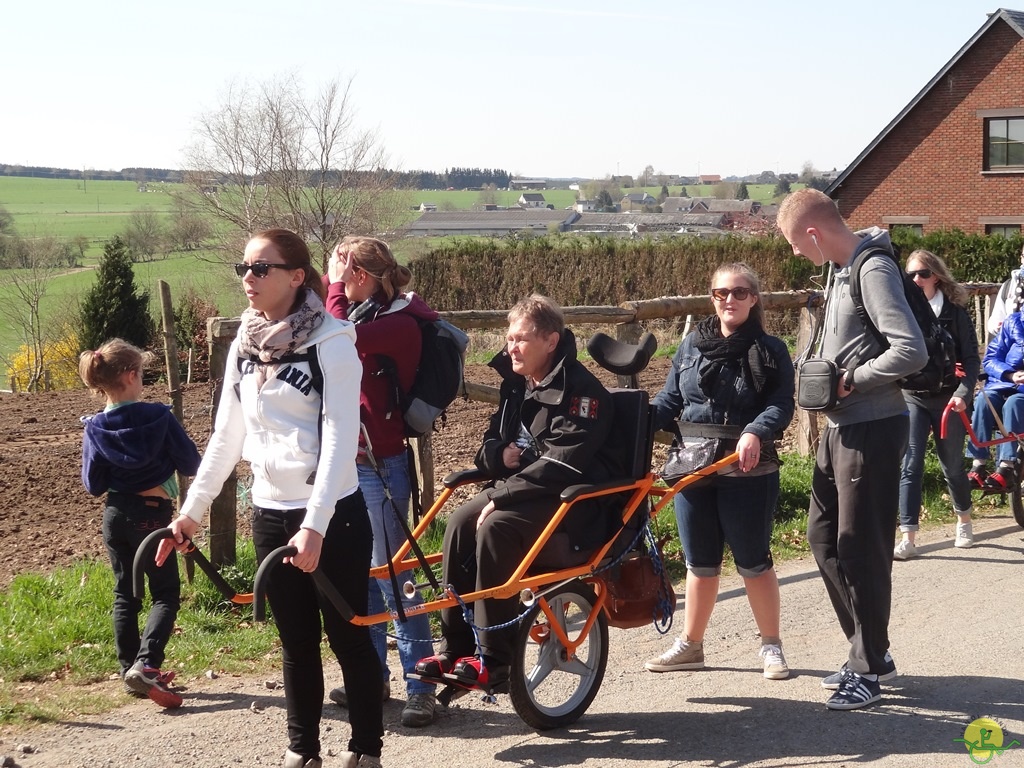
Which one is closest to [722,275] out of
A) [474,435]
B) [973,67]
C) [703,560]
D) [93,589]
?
[703,560]

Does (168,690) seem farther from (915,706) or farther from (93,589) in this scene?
(915,706)

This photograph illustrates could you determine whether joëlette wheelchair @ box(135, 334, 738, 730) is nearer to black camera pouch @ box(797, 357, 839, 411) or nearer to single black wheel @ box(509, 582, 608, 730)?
single black wheel @ box(509, 582, 608, 730)

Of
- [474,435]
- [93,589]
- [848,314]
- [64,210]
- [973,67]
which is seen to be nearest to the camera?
[848,314]

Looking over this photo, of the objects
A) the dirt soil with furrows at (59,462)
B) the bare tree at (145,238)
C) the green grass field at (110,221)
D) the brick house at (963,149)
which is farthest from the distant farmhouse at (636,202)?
the dirt soil with furrows at (59,462)

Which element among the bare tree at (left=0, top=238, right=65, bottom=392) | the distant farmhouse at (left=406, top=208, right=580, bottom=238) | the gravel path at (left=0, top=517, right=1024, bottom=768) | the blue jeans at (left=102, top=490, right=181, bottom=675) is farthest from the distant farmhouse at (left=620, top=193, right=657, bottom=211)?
the blue jeans at (left=102, top=490, right=181, bottom=675)

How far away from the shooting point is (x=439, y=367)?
5086 mm

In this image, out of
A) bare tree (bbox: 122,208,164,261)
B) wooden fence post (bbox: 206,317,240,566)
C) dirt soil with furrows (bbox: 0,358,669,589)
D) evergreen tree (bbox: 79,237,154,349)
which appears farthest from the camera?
bare tree (bbox: 122,208,164,261)

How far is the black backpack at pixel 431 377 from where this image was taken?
197 inches

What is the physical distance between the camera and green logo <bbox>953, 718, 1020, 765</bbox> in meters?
4.55

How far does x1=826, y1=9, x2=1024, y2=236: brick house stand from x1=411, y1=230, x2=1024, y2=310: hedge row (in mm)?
5652

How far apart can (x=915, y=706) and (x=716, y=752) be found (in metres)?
1.04

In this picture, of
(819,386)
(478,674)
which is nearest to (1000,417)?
(819,386)

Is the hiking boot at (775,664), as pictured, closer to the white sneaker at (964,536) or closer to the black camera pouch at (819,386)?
the black camera pouch at (819,386)

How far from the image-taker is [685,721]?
197 inches
